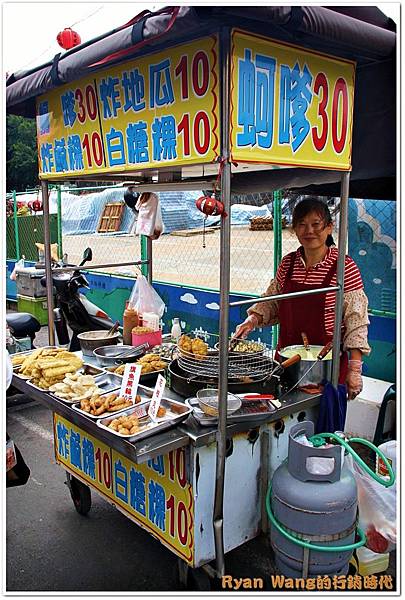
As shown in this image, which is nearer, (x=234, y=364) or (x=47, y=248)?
(x=234, y=364)

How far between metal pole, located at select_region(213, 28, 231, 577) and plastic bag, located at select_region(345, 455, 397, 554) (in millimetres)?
712

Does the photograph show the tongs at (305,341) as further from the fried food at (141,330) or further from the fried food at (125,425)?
the fried food at (125,425)

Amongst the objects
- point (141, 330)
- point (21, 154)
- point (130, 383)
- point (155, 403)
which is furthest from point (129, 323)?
point (21, 154)

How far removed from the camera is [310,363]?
2.69 metres

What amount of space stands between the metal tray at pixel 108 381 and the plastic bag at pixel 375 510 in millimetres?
1246

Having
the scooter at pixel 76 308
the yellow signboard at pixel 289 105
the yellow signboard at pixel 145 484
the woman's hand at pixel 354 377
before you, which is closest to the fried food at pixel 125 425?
the yellow signboard at pixel 145 484

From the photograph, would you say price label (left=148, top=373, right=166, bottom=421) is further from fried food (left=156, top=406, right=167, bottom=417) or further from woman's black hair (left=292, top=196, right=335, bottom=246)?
woman's black hair (left=292, top=196, right=335, bottom=246)

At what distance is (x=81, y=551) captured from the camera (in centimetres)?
295

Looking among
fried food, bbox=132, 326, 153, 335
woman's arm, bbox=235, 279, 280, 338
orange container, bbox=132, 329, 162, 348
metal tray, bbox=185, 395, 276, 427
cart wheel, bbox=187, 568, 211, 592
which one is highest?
woman's arm, bbox=235, 279, 280, 338

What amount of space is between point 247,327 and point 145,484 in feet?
3.83

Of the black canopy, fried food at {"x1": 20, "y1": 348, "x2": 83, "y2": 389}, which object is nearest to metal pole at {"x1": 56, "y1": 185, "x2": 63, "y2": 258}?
the black canopy

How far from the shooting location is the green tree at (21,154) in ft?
105

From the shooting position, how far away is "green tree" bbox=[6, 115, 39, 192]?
32.1 metres

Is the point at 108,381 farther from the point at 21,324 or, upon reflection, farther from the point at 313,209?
the point at 21,324
